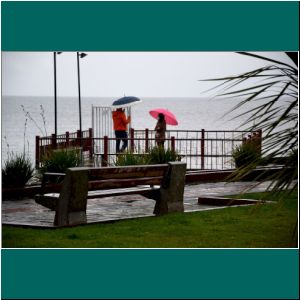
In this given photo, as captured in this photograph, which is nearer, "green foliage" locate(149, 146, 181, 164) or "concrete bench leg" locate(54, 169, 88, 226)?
"concrete bench leg" locate(54, 169, 88, 226)

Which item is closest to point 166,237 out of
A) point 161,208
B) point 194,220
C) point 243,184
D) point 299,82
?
point 194,220

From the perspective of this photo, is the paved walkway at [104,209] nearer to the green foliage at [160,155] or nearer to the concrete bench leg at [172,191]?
the concrete bench leg at [172,191]

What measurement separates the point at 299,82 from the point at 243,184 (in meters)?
10.7

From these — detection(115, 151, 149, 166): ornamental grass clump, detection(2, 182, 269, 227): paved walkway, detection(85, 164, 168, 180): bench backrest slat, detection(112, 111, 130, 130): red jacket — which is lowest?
detection(2, 182, 269, 227): paved walkway

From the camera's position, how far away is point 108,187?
12.4m

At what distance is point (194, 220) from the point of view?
40.9 ft

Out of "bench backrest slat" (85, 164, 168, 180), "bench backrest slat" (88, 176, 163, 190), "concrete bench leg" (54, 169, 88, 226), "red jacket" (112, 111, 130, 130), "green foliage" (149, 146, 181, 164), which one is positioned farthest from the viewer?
"red jacket" (112, 111, 130, 130)

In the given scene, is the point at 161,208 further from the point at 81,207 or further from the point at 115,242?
Answer: the point at 115,242

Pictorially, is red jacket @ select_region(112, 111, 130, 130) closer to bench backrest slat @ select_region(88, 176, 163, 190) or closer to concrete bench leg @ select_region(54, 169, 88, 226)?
bench backrest slat @ select_region(88, 176, 163, 190)

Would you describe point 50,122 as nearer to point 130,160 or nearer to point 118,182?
point 130,160

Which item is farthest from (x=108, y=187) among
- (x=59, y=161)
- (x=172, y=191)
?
(x=59, y=161)

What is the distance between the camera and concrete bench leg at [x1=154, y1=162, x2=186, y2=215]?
43.2ft

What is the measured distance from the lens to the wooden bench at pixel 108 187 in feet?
39.1

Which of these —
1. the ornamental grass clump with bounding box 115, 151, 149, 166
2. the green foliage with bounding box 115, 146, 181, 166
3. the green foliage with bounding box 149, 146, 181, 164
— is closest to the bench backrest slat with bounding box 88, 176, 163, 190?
the ornamental grass clump with bounding box 115, 151, 149, 166
